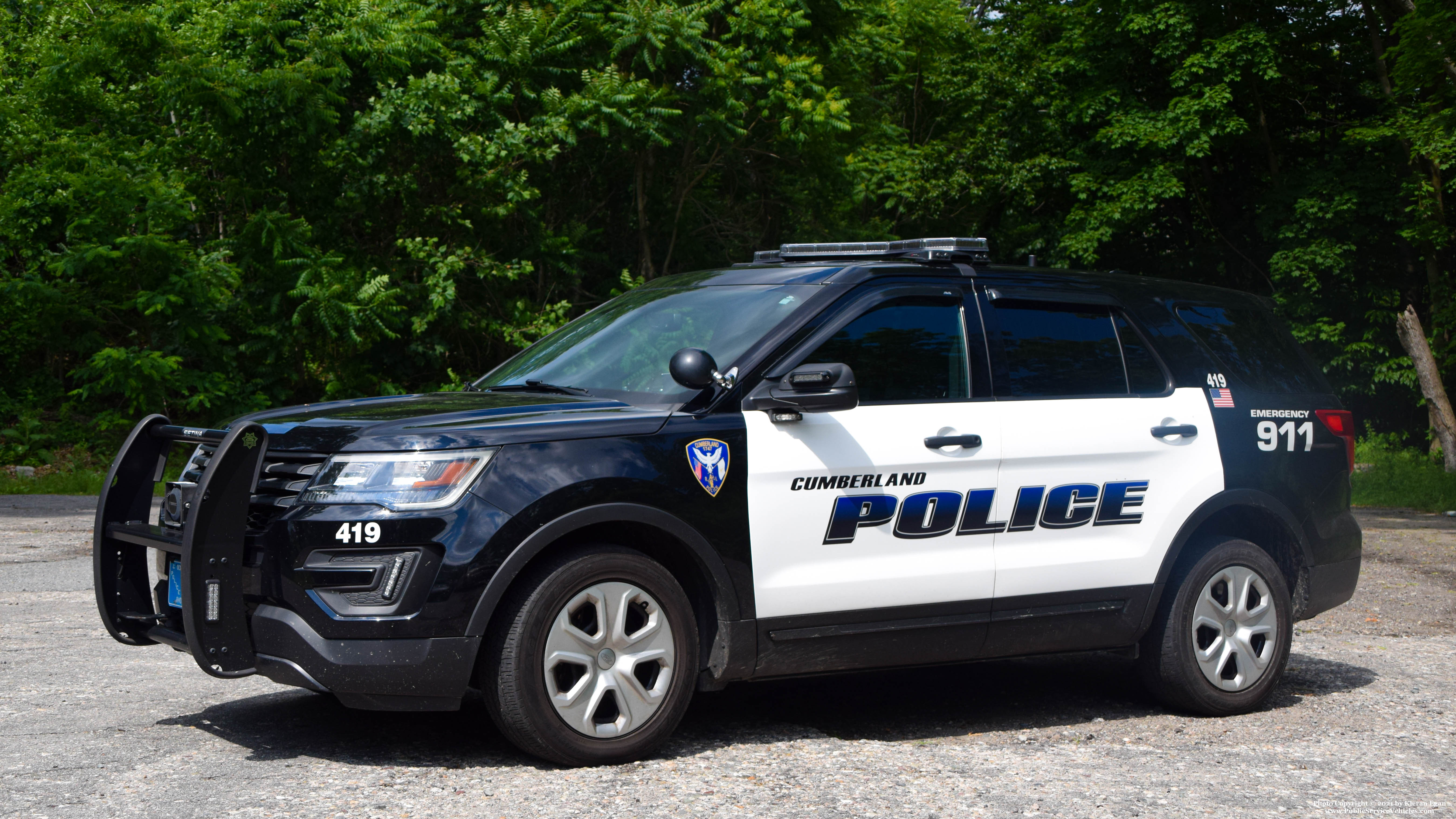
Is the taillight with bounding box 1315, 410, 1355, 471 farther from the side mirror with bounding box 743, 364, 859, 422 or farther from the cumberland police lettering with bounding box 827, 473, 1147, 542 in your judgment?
the side mirror with bounding box 743, 364, 859, 422

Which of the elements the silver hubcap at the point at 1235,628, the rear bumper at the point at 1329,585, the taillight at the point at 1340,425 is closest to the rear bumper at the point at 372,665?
the silver hubcap at the point at 1235,628

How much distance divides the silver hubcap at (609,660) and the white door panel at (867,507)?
0.45 m

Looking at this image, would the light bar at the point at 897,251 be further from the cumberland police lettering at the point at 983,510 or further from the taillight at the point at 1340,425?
the taillight at the point at 1340,425

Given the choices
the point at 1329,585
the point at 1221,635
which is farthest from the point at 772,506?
the point at 1329,585

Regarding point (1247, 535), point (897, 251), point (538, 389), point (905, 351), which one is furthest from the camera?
point (1247, 535)

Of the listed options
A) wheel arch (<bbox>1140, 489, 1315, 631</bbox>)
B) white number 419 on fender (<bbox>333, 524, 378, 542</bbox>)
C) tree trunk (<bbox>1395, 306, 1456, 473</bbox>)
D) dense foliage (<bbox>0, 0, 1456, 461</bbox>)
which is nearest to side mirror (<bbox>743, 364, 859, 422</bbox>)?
white number 419 on fender (<bbox>333, 524, 378, 542</bbox>)

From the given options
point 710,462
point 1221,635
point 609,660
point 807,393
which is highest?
point 807,393

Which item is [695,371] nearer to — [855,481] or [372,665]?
[855,481]

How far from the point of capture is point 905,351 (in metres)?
5.34

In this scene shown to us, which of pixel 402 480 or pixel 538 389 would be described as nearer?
pixel 402 480

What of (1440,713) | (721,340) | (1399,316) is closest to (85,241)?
(721,340)

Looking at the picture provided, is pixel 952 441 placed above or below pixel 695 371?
below

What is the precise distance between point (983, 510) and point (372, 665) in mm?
2413

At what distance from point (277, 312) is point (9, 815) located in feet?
52.6
